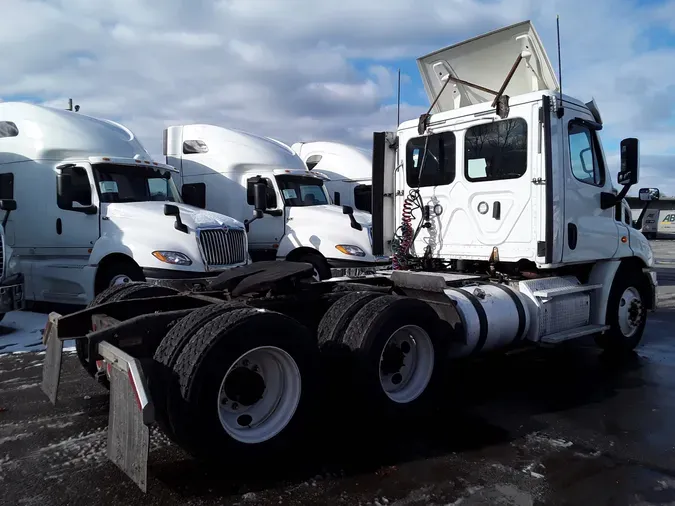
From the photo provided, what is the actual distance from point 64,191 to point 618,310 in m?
8.48

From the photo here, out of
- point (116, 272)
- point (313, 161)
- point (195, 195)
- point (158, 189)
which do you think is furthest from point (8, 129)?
point (313, 161)

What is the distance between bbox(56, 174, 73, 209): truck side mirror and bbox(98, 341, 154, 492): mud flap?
670 centimetres

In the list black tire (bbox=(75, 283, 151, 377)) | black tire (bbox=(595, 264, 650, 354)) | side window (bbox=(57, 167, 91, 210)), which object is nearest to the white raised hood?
black tire (bbox=(595, 264, 650, 354))

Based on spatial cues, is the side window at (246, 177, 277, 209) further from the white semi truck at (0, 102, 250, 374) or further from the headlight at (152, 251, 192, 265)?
the headlight at (152, 251, 192, 265)

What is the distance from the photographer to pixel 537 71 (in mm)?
6512

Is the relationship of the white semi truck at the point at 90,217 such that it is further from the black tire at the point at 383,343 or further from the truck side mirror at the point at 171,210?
the black tire at the point at 383,343

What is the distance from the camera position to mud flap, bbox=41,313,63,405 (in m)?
4.18

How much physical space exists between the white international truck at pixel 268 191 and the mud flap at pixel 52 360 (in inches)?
281

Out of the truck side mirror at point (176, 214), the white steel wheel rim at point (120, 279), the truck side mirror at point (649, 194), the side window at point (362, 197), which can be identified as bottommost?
the white steel wheel rim at point (120, 279)

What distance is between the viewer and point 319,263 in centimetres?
1136

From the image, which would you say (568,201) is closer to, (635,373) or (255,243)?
(635,373)

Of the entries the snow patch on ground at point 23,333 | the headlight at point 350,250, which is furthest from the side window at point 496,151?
the snow patch on ground at point 23,333

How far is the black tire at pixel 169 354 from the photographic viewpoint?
3477 mm

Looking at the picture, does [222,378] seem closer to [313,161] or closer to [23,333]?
[23,333]
